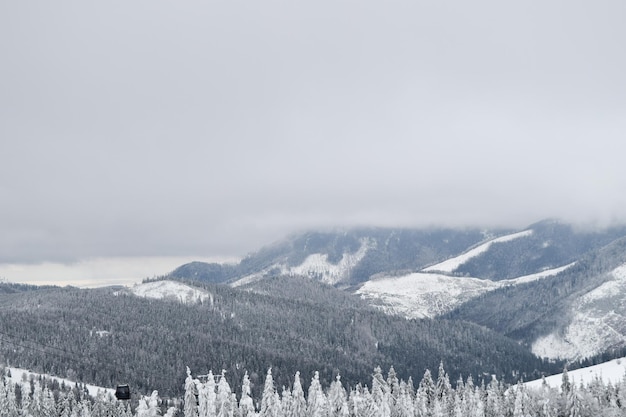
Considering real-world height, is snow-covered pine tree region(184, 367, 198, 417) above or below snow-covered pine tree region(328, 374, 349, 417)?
above

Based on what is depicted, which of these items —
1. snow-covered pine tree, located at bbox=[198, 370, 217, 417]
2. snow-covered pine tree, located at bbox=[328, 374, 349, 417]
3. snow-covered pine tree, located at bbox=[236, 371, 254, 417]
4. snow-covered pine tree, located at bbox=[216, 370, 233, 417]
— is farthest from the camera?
snow-covered pine tree, located at bbox=[328, 374, 349, 417]

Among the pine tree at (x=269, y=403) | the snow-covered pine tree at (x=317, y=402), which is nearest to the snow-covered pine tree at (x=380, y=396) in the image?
the snow-covered pine tree at (x=317, y=402)

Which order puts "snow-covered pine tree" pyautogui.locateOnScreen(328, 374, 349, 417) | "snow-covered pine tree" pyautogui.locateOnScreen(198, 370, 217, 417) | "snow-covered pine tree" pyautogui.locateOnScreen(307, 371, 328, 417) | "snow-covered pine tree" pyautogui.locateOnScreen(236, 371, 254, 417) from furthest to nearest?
"snow-covered pine tree" pyautogui.locateOnScreen(328, 374, 349, 417) < "snow-covered pine tree" pyautogui.locateOnScreen(307, 371, 328, 417) < "snow-covered pine tree" pyautogui.locateOnScreen(236, 371, 254, 417) < "snow-covered pine tree" pyautogui.locateOnScreen(198, 370, 217, 417)

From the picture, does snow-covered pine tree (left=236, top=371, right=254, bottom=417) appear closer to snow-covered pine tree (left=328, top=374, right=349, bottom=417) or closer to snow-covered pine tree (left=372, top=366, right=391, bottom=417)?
snow-covered pine tree (left=328, top=374, right=349, bottom=417)

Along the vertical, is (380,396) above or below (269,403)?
below

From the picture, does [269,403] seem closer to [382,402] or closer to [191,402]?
[191,402]

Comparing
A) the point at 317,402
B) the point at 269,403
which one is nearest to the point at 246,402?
the point at 269,403

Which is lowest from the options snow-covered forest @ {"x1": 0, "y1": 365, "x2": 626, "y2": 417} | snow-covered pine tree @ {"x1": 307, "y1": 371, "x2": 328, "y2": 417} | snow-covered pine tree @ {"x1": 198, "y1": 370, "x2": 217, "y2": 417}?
snow-covered forest @ {"x1": 0, "y1": 365, "x2": 626, "y2": 417}

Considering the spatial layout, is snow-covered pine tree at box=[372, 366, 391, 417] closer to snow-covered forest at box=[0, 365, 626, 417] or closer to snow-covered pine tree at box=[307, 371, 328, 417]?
snow-covered forest at box=[0, 365, 626, 417]

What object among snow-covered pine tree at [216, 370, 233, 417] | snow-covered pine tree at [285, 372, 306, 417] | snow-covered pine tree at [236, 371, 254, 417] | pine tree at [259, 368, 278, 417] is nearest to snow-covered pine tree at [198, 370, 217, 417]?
snow-covered pine tree at [216, 370, 233, 417]

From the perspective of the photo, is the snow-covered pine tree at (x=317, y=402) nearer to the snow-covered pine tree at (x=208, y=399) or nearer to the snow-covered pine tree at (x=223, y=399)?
the snow-covered pine tree at (x=223, y=399)

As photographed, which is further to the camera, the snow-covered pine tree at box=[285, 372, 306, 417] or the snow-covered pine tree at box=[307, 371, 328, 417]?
the snow-covered pine tree at box=[285, 372, 306, 417]

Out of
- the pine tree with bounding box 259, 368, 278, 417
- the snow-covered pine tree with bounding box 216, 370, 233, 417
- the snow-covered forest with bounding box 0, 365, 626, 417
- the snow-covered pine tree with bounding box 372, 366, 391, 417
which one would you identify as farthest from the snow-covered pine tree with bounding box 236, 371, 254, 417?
the snow-covered pine tree with bounding box 372, 366, 391, 417

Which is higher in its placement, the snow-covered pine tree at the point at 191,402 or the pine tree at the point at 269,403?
the snow-covered pine tree at the point at 191,402
